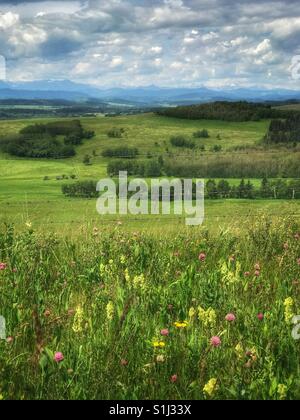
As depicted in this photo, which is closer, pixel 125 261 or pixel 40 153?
pixel 125 261

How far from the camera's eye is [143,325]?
3.90 metres

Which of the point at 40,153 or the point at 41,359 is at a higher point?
the point at 41,359

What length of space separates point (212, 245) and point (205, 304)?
229 centimetres

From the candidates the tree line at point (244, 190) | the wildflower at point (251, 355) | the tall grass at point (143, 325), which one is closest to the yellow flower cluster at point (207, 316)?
the tall grass at point (143, 325)

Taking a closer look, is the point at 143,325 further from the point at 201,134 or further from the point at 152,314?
the point at 201,134

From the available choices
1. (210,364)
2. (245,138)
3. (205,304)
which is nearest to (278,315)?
(205,304)

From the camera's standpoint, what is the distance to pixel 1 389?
10.2ft

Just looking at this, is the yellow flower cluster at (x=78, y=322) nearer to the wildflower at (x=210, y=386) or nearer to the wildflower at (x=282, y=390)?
the wildflower at (x=210, y=386)

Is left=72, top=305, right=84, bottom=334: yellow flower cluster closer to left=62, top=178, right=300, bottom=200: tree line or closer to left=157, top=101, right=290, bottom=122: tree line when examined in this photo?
left=62, top=178, right=300, bottom=200: tree line

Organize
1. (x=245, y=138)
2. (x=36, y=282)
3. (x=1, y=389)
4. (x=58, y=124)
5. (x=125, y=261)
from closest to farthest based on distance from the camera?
(x=1, y=389), (x=36, y=282), (x=125, y=261), (x=245, y=138), (x=58, y=124)

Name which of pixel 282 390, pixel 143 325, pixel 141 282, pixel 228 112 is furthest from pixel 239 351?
pixel 228 112

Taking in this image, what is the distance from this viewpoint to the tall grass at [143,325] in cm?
314
